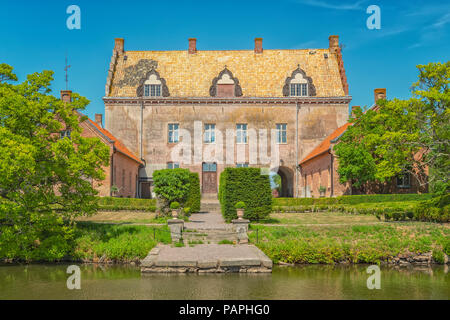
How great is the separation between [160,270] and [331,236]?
8314 mm

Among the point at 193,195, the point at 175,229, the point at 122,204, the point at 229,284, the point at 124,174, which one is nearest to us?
the point at 229,284

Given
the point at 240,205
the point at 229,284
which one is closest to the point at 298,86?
the point at 240,205

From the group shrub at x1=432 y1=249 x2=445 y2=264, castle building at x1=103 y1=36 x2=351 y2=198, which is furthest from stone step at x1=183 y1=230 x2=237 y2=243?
castle building at x1=103 y1=36 x2=351 y2=198

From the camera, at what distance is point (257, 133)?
4194 centimetres

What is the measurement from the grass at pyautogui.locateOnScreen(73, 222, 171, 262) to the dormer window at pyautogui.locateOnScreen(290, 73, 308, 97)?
1014 inches

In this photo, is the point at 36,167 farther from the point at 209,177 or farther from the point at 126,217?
the point at 209,177

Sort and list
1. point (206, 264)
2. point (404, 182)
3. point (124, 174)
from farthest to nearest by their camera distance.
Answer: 1. point (124, 174)
2. point (404, 182)
3. point (206, 264)

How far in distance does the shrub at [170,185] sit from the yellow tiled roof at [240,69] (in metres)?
18.1

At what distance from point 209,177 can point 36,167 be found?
1018 inches

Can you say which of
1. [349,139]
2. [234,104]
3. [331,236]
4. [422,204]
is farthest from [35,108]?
[234,104]

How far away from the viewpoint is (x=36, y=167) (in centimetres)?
1673

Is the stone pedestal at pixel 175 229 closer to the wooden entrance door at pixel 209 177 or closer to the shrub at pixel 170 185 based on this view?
the shrub at pixel 170 185

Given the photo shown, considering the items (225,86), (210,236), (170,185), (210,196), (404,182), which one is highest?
(225,86)

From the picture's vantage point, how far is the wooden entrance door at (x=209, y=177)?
41812 mm
